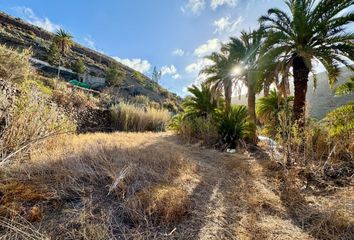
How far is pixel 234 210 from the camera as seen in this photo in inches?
112

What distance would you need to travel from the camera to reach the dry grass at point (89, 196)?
7.05 ft

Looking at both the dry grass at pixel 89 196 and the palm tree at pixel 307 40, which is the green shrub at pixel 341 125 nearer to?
the palm tree at pixel 307 40

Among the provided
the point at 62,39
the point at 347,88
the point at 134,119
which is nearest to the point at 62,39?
the point at 62,39

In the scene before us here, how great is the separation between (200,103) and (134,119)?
11.2 ft

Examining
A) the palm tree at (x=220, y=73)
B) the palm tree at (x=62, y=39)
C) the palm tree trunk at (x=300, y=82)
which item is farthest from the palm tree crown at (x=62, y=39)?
the palm tree trunk at (x=300, y=82)

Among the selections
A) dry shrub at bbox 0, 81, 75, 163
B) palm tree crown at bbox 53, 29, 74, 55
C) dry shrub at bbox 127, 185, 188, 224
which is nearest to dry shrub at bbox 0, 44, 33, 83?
dry shrub at bbox 0, 81, 75, 163

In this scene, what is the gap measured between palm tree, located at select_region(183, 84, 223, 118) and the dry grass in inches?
313

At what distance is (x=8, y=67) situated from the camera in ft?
22.7

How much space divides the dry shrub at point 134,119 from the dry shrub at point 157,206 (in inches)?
308

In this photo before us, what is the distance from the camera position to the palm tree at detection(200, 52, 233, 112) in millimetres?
12234

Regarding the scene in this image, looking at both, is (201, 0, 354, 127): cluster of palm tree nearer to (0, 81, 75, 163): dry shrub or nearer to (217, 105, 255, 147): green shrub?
(217, 105, 255, 147): green shrub

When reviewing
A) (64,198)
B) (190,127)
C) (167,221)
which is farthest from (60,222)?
(190,127)

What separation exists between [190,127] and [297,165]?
5253 mm

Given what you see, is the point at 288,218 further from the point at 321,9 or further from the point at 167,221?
the point at 321,9
